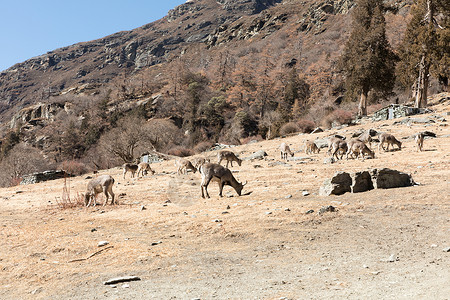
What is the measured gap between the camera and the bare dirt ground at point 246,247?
466 centimetres

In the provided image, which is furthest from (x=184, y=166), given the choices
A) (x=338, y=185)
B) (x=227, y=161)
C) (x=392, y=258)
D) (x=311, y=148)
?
(x=392, y=258)

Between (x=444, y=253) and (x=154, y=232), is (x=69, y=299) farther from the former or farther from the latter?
(x=444, y=253)

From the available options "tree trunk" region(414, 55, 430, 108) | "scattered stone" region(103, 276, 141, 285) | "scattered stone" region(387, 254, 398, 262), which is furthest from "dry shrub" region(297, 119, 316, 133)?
"scattered stone" region(103, 276, 141, 285)

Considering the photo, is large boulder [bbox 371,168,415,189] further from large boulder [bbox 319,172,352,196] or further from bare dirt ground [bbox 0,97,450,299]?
large boulder [bbox 319,172,352,196]

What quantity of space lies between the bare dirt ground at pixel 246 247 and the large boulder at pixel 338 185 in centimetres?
30

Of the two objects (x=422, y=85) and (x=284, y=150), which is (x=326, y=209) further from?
(x=422, y=85)

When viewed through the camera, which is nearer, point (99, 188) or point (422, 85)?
point (99, 188)

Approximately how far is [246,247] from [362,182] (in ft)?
17.5

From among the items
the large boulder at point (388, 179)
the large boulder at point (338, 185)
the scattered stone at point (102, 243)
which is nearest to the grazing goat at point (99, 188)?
the scattered stone at point (102, 243)

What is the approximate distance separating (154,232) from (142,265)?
2336 mm

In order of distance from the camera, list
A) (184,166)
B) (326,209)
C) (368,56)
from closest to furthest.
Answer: (326,209) < (184,166) < (368,56)

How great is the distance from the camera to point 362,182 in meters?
10.3

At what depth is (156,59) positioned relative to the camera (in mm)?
191750

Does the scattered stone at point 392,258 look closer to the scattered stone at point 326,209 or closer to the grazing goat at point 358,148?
the scattered stone at point 326,209
